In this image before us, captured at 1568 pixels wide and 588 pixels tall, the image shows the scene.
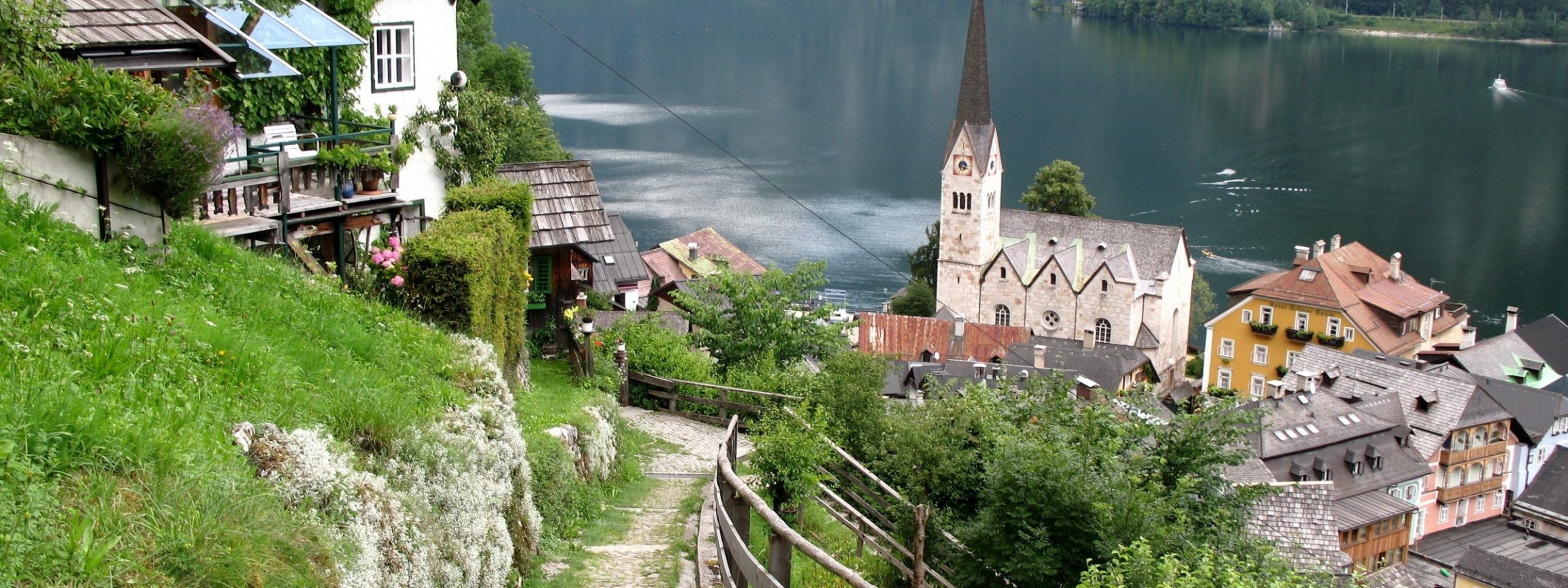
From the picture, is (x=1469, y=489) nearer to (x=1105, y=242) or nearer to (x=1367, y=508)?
(x=1367, y=508)

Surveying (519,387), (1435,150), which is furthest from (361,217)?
(1435,150)

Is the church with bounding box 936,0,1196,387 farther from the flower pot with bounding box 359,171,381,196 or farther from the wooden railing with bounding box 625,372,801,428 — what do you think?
the flower pot with bounding box 359,171,381,196

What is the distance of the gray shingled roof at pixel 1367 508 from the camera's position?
119 ft

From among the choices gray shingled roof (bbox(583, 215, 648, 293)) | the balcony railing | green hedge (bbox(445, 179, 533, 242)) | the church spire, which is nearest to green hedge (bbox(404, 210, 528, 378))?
green hedge (bbox(445, 179, 533, 242))

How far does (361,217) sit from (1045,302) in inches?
1941

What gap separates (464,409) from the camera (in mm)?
8961

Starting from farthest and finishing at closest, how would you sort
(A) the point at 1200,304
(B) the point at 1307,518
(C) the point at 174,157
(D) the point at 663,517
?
(A) the point at 1200,304 → (B) the point at 1307,518 → (D) the point at 663,517 → (C) the point at 174,157

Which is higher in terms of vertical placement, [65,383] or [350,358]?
[65,383]

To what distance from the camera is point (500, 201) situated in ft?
47.4

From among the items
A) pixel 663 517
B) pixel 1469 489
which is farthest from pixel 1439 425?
pixel 663 517

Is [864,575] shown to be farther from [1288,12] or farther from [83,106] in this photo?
[1288,12]

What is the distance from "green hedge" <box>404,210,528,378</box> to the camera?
11.9 metres

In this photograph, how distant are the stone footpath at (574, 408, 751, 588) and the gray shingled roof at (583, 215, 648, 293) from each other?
15825 millimetres

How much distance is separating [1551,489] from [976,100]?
27.6m
